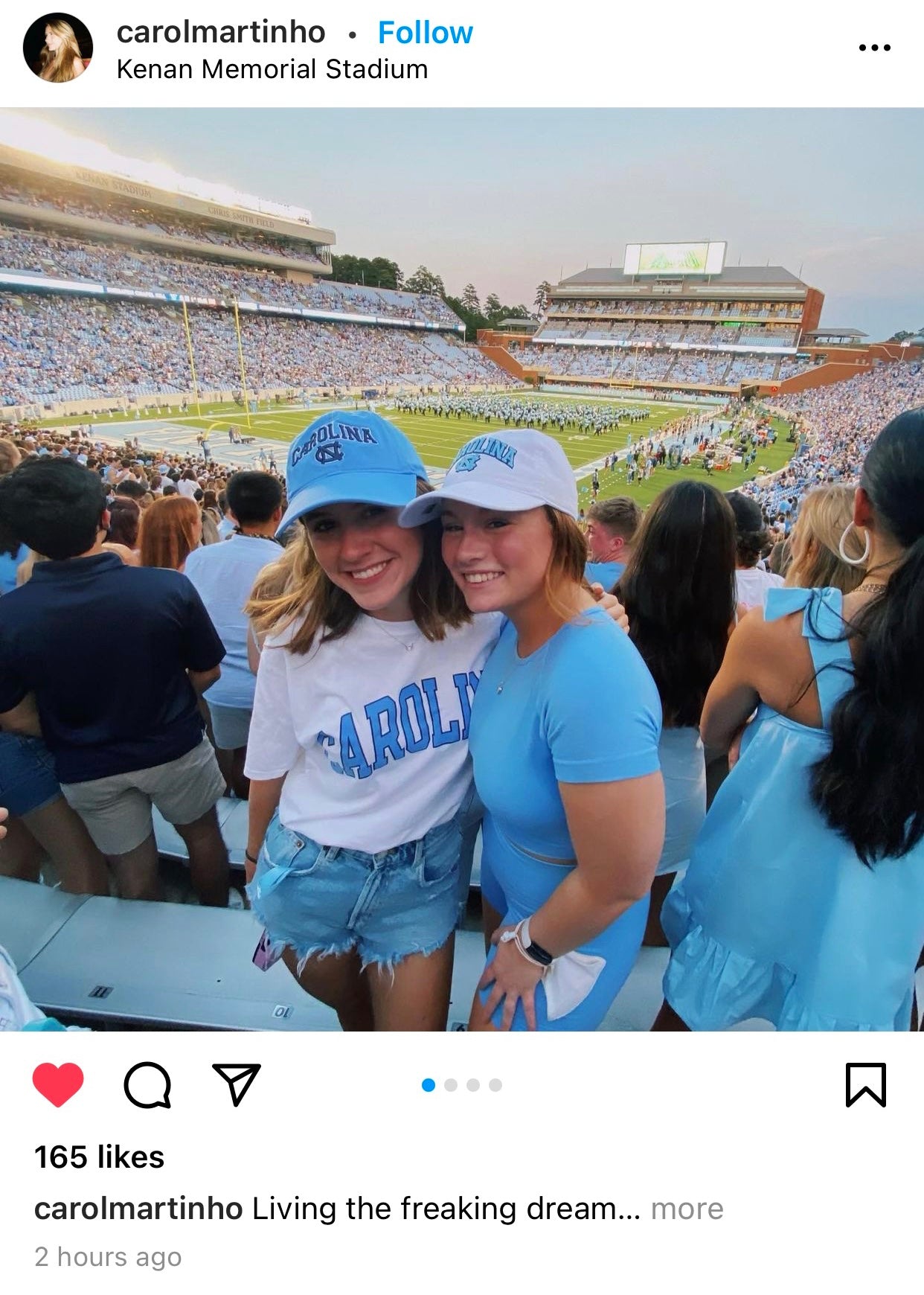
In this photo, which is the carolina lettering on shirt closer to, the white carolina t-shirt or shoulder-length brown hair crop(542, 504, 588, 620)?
the white carolina t-shirt

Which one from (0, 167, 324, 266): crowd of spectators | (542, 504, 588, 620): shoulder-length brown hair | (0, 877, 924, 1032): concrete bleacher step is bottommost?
(0, 877, 924, 1032): concrete bleacher step

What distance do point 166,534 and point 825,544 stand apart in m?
2.42

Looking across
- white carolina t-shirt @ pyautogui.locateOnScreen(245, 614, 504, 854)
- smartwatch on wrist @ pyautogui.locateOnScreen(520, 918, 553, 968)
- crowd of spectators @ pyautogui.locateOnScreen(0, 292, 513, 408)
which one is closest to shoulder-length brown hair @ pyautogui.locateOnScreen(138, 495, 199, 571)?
white carolina t-shirt @ pyautogui.locateOnScreen(245, 614, 504, 854)

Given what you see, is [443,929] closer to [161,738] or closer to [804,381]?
[161,738]

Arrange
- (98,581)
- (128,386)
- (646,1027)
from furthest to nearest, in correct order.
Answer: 1. (128,386)
2. (98,581)
3. (646,1027)

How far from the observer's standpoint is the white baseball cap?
0.76 m
